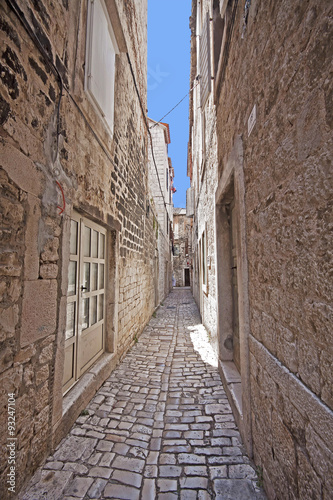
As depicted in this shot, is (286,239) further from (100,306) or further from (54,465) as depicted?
(100,306)

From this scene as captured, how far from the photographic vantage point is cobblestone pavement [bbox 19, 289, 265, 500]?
5.26ft

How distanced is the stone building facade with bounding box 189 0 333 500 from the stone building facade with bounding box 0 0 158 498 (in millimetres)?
1576

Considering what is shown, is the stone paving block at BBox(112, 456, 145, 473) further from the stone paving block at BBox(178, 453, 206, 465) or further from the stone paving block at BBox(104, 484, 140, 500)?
the stone paving block at BBox(178, 453, 206, 465)

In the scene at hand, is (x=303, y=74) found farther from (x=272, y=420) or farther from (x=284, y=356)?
(x=272, y=420)

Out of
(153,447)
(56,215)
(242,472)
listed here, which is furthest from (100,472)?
(56,215)

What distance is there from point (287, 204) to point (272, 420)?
4.25 ft

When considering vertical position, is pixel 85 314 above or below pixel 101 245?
below

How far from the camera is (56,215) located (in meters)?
2.00

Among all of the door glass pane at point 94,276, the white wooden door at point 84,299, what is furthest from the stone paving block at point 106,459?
the door glass pane at point 94,276

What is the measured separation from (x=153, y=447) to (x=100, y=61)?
4178 mm

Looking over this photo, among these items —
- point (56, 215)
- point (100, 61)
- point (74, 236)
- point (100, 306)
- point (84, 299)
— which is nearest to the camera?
point (56, 215)

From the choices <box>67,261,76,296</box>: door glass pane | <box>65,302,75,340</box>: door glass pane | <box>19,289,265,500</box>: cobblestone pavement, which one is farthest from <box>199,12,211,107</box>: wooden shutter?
<box>19,289,265,500</box>: cobblestone pavement

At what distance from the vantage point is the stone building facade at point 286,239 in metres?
0.95

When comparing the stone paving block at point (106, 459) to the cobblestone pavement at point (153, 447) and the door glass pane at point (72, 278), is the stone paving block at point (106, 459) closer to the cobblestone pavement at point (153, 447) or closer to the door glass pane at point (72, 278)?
the cobblestone pavement at point (153, 447)
